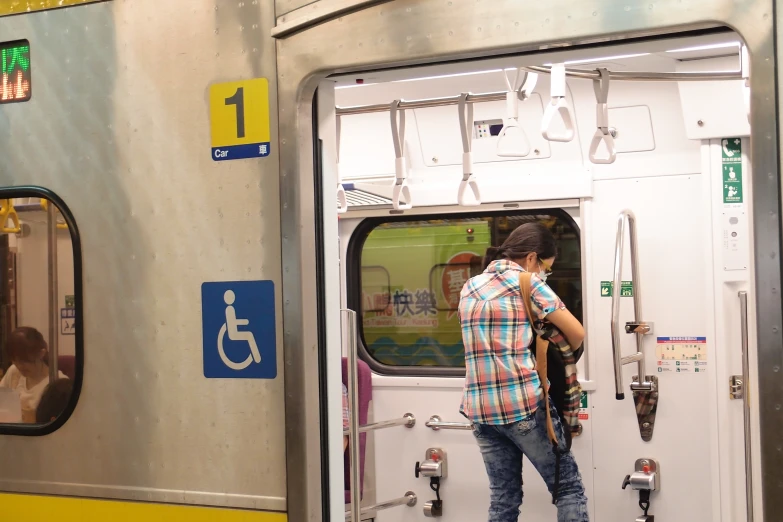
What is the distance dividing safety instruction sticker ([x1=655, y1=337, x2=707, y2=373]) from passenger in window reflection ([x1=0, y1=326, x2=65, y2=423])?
337cm

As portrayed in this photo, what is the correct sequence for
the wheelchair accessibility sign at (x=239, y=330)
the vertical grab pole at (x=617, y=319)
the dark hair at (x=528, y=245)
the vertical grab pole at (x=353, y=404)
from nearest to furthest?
the wheelchair accessibility sign at (x=239, y=330)
the vertical grab pole at (x=353, y=404)
the dark hair at (x=528, y=245)
the vertical grab pole at (x=617, y=319)

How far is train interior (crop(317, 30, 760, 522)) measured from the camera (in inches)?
171

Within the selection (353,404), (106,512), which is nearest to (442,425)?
(353,404)

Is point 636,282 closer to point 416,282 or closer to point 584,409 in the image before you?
point 584,409

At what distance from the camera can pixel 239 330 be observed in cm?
246

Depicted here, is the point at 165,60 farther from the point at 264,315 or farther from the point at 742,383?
the point at 742,383

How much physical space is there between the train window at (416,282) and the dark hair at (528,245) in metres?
0.94

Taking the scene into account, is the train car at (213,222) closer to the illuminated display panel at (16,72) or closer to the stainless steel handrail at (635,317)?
the illuminated display panel at (16,72)

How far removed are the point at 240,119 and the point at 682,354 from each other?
331 cm

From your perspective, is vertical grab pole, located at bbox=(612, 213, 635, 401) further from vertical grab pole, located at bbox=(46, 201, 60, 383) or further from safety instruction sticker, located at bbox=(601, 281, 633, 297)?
vertical grab pole, located at bbox=(46, 201, 60, 383)

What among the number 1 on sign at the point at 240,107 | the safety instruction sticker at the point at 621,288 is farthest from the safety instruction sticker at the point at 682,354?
the number 1 on sign at the point at 240,107

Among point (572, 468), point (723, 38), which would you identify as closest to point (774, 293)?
point (723, 38)

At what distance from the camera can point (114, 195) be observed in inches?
104

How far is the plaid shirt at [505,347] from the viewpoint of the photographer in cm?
407
